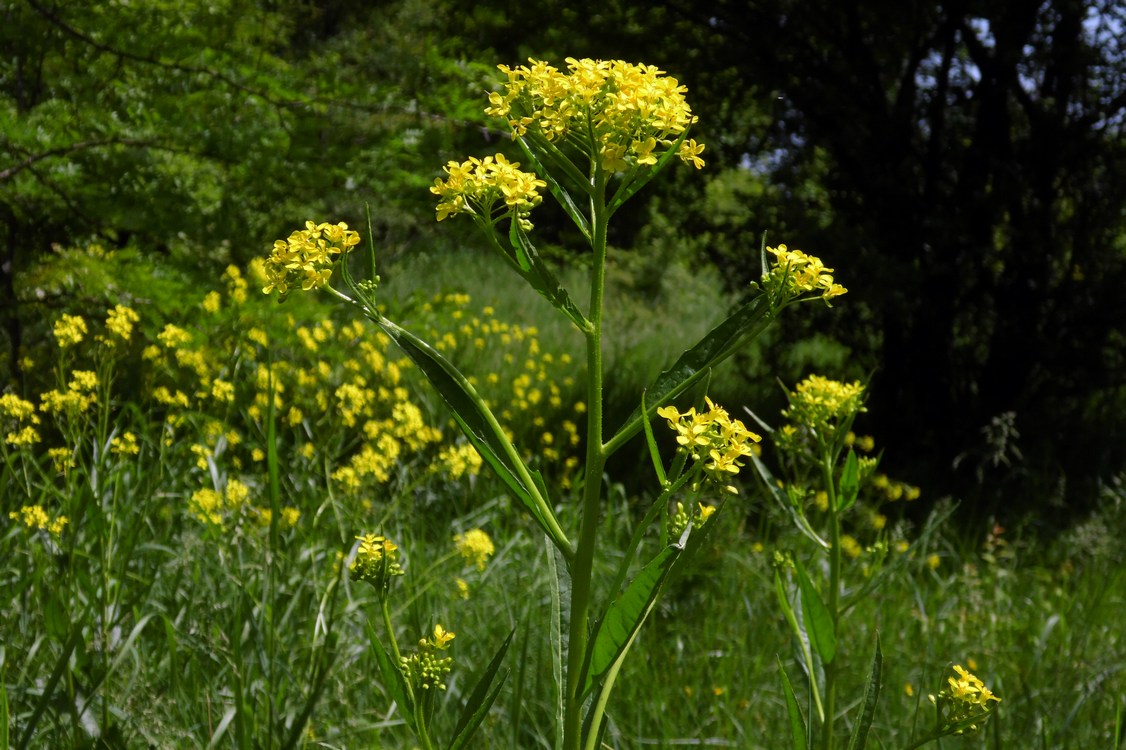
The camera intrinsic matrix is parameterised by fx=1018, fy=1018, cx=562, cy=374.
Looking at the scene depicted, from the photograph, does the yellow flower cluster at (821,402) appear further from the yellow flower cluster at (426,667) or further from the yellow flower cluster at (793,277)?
the yellow flower cluster at (426,667)

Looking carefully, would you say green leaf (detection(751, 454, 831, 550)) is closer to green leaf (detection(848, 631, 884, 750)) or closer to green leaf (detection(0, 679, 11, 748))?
green leaf (detection(848, 631, 884, 750))

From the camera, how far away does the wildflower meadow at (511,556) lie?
3.59ft

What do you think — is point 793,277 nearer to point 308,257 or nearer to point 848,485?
point 308,257

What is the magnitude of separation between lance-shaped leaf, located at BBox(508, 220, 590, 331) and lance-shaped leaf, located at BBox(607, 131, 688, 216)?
95mm

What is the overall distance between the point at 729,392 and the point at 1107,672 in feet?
11.5

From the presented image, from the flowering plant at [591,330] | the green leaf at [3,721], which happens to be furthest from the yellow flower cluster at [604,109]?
the green leaf at [3,721]

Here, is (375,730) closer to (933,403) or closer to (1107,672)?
(1107,672)

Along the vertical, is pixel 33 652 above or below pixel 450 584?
above

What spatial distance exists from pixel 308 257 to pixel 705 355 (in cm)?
46

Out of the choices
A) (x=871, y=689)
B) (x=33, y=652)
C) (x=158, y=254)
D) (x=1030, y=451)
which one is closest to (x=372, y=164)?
(x=158, y=254)

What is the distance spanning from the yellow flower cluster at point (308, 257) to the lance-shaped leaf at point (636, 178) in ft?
0.96

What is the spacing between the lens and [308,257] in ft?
3.76

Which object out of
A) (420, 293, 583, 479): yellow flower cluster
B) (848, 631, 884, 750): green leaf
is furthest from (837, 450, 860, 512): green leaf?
(420, 293, 583, 479): yellow flower cluster

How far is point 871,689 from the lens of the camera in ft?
4.12
